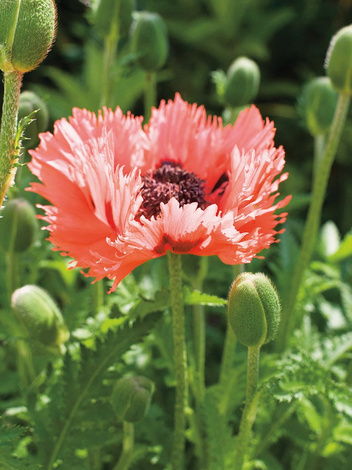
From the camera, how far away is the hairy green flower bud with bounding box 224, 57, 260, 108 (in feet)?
3.66

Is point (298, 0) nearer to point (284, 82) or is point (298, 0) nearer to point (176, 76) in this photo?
point (284, 82)

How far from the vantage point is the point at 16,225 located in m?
0.94

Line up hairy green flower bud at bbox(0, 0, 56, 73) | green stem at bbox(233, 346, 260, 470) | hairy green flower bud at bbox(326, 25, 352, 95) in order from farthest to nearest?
hairy green flower bud at bbox(326, 25, 352, 95), green stem at bbox(233, 346, 260, 470), hairy green flower bud at bbox(0, 0, 56, 73)

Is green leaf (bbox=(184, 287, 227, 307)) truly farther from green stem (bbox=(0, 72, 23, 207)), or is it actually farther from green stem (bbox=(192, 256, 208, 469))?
green stem (bbox=(0, 72, 23, 207))

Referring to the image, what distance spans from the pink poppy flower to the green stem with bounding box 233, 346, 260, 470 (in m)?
0.12

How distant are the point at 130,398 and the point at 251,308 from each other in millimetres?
200

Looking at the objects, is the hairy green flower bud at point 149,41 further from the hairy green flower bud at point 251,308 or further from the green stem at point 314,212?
the hairy green flower bud at point 251,308

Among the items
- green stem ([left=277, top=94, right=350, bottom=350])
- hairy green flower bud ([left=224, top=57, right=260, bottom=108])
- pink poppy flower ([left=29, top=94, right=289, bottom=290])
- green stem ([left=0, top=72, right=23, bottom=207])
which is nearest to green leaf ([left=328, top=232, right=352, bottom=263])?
green stem ([left=277, top=94, right=350, bottom=350])

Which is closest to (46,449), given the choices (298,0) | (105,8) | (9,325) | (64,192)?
(9,325)

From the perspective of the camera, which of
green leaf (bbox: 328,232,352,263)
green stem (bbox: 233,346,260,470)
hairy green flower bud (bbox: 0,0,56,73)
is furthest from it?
green leaf (bbox: 328,232,352,263)

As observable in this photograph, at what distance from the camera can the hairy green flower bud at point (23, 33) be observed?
607 millimetres

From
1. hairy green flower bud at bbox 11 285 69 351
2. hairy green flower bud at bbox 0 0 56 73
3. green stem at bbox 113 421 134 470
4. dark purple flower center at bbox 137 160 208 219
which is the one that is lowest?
green stem at bbox 113 421 134 470

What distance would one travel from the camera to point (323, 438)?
40.6 inches

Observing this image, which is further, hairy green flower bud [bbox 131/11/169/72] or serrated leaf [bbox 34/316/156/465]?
hairy green flower bud [bbox 131/11/169/72]
